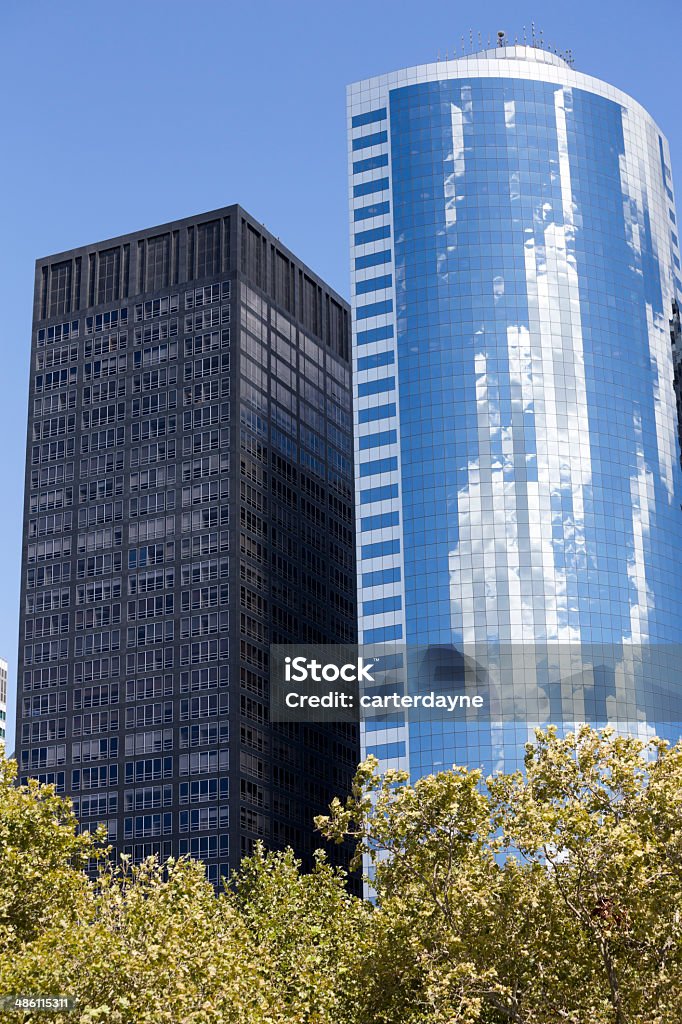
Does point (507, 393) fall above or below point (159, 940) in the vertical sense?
above

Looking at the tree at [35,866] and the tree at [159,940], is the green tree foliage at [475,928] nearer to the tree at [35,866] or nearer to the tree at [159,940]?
the tree at [159,940]

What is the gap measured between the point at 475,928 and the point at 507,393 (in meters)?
128

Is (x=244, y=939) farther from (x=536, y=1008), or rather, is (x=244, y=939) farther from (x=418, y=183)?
(x=418, y=183)

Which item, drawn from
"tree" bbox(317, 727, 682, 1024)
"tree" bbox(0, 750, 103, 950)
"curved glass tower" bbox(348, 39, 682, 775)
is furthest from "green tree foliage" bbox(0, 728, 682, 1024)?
"curved glass tower" bbox(348, 39, 682, 775)

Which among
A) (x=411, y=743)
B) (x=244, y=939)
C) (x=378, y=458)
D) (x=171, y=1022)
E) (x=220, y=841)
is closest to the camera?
(x=171, y=1022)

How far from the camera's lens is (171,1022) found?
5766 centimetres

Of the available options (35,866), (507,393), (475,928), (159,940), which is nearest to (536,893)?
(475,928)

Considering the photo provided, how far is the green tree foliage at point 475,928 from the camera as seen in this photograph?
55875mm

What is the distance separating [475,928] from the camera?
5988 centimetres

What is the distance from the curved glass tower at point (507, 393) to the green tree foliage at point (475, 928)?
346 feet

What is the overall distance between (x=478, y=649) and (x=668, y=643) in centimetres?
2337

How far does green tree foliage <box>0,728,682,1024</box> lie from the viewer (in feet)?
183

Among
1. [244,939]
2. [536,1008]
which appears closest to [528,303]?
[244,939]

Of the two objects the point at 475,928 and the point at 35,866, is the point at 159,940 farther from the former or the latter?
the point at 35,866
